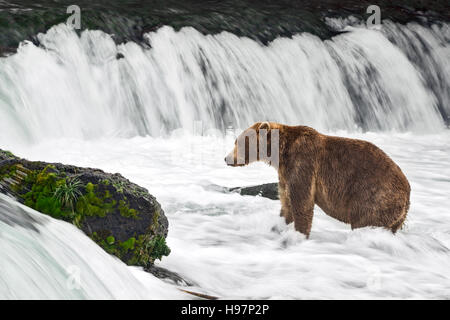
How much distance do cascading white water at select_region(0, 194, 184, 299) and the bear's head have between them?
1742 millimetres

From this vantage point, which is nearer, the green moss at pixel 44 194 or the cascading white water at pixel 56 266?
the cascading white water at pixel 56 266

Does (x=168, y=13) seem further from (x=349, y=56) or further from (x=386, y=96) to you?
(x=386, y=96)

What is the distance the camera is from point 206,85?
11.9 metres

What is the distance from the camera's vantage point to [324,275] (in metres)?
4.94

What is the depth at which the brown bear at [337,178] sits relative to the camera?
17.6 feet

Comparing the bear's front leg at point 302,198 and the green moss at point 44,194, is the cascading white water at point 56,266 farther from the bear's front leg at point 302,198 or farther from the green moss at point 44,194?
the bear's front leg at point 302,198

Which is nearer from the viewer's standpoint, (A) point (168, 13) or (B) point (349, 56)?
(A) point (168, 13)

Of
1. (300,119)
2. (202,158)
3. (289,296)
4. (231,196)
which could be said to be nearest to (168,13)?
(300,119)

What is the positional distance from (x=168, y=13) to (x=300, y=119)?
133 inches

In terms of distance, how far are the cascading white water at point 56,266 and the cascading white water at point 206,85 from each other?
18.3ft

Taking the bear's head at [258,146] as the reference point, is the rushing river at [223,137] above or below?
below

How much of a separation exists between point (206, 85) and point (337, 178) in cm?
675

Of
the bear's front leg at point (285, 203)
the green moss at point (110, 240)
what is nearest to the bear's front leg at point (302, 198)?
the bear's front leg at point (285, 203)

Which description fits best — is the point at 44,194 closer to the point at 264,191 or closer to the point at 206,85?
the point at 264,191
